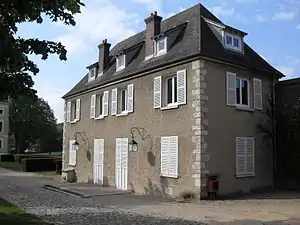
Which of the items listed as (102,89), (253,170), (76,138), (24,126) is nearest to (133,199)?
(253,170)

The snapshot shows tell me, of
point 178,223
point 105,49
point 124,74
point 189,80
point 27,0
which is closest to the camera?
point 27,0

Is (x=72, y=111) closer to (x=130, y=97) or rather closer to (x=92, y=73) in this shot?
(x=92, y=73)

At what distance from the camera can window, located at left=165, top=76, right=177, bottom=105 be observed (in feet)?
52.0

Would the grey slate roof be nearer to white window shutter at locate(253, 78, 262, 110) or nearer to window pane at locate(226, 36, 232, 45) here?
window pane at locate(226, 36, 232, 45)

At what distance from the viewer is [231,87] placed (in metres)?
15.5

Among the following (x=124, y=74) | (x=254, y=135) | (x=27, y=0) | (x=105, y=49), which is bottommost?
(x=254, y=135)

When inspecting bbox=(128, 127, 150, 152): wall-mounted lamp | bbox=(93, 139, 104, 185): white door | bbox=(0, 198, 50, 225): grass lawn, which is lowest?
bbox=(0, 198, 50, 225): grass lawn

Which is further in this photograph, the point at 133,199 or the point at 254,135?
the point at 254,135

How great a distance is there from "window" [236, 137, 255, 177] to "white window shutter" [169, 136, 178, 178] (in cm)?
252

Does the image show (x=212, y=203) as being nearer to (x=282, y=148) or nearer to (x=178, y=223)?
(x=178, y=223)

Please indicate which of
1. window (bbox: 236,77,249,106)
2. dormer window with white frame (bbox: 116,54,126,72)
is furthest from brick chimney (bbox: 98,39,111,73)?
window (bbox: 236,77,249,106)

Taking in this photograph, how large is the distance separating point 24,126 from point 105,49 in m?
46.6

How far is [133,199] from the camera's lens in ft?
49.3

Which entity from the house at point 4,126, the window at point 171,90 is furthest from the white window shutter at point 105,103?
the house at point 4,126
